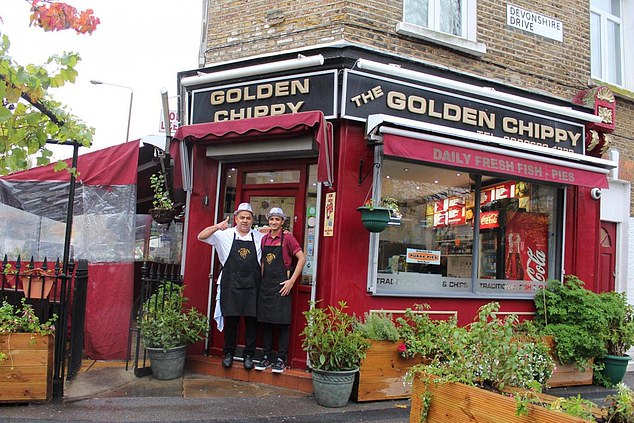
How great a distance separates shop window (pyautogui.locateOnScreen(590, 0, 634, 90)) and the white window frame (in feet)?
9.97

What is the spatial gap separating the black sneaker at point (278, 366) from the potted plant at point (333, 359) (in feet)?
2.16

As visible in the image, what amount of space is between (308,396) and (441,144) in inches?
128

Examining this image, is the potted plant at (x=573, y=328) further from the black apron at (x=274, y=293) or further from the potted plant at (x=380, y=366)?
the black apron at (x=274, y=293)

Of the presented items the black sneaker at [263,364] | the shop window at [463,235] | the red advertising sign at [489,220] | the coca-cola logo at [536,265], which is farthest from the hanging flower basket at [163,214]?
the coca-cola logo at [536,265]

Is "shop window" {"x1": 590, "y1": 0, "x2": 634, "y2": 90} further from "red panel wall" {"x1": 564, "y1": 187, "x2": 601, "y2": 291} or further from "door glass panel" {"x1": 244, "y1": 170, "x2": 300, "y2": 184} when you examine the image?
"door glass panel" {"x1": 244, "y1": 170, "x2": 300, "y2": 184}

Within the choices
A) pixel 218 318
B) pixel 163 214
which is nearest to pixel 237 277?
pixel 218 318

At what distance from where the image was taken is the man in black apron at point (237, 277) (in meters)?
5.99

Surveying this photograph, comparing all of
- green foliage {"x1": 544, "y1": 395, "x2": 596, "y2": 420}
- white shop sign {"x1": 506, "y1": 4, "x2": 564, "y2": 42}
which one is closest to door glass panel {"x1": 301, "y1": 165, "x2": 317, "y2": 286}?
green foliage {"x1": 544, "y1": 395, "x2": 596, "y2": 420}

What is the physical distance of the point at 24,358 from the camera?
483cm

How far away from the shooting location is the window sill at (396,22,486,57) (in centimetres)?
662

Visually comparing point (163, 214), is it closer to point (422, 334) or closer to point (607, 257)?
point (422, 334)

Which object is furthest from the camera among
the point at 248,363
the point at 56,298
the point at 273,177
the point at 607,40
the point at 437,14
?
the point at 607,40

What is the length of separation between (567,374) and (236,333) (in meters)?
4.35

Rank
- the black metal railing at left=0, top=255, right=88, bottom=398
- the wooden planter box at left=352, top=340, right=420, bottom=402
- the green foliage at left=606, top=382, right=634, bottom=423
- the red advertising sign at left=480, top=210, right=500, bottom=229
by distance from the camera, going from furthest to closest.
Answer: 1. the red advertising sign at left=480, top=210, right=500, bottom=229
2. the wooden planter box at left=352, top=340, right=420, bottom=402
3. the black metal railing at left=0, top=255, right=88, bottom=398
4. the green foliage at left=606, top=382, right=634, bottom=423
